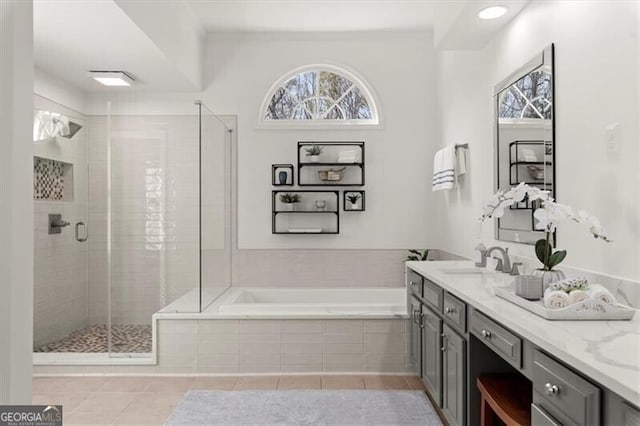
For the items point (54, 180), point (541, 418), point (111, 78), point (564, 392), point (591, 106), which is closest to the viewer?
point (564, 392)

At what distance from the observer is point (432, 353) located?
286 cm

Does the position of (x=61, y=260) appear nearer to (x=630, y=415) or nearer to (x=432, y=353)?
(x=432, y=353)

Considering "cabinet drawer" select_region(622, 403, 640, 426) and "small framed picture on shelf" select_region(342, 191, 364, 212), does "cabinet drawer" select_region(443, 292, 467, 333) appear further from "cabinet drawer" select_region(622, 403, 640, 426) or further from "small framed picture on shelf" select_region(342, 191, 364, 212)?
"small framed picture on shelf" select_region(342, 191, 364, 212)

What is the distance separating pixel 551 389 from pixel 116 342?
3.25m

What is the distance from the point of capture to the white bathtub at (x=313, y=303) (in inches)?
145

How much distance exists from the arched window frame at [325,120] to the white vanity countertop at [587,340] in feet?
9.45

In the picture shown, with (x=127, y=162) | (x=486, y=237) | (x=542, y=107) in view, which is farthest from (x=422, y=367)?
(x=127, y=162)

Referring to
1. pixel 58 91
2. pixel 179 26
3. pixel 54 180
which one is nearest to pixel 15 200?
pixel 54 180

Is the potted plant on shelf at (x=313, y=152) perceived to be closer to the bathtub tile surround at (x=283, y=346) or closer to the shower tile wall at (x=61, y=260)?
the bathtub tile surround at (x=283, y=346)

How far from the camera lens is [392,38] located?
4812 millimetres

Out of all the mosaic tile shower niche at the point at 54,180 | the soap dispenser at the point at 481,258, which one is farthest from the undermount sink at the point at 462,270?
the mosaic tile shower niche at the point at 54,180

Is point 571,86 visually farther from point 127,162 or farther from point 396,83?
point 127,162

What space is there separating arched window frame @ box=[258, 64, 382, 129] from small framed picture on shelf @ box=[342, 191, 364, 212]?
668mm

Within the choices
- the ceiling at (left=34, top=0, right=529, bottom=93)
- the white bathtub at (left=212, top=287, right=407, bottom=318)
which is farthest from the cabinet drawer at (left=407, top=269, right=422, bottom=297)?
the ceiling at (left=34, top=0, right=529, bottom=93)
